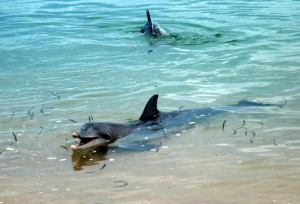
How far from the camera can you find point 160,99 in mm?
9031

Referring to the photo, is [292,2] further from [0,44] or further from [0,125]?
[0,125]

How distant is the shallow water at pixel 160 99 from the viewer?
204 inches

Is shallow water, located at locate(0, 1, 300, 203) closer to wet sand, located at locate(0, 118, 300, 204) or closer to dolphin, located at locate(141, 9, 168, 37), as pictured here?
wet sand, located at locate(0, 118, 300, 204)

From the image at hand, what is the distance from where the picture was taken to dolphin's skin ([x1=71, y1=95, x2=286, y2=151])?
6.78 metres

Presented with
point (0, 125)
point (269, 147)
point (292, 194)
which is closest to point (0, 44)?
point (0, 125)

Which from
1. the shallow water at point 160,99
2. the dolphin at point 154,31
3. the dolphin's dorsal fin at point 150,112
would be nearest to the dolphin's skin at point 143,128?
the dolphin's dorsal fin at point 150,112

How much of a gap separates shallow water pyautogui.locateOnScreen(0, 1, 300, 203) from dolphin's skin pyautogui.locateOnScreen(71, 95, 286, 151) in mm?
232

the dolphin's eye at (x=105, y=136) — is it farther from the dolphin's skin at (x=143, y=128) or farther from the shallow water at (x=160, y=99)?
the shallow water at (x=160, y=99)

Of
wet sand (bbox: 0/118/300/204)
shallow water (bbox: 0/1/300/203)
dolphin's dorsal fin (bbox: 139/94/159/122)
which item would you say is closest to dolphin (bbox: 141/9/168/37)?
shallow water (bbox: 0/1/300/203)

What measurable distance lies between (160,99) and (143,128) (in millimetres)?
1690

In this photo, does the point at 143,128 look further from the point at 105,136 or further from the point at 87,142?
the point at 87,142

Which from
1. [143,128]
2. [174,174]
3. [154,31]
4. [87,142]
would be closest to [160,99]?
[143,128]

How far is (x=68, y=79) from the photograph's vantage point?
35.0ft

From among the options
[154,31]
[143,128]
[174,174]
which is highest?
[174,174]
